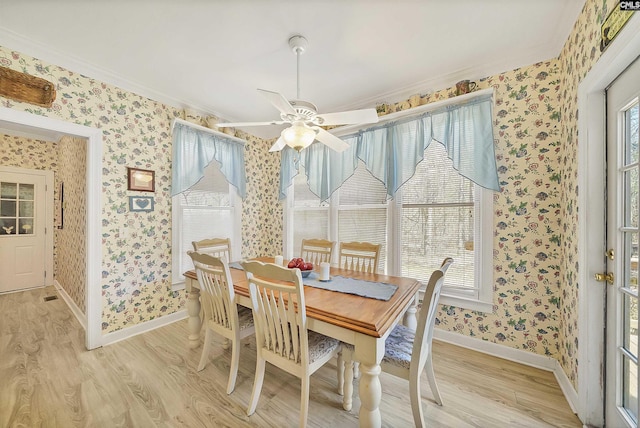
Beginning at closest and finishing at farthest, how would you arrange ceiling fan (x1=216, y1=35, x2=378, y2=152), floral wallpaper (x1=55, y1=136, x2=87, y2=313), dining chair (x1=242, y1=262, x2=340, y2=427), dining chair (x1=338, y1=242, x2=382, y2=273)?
dining chair (x1=242, y1=262, x2=340, y2=427)
ceiling fan (x1=216, y1=35, x2=378, y2=152)
dining chair (x1=338, y1=242, x2=382, y2=273)
floral wallpaper (x1=55, y1=136, x2=87, y2=313)

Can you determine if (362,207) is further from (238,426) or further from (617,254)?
(238,426)

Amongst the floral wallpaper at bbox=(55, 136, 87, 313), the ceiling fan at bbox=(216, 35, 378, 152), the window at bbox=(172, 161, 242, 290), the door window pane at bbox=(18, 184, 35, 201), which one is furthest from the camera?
the door window pane at bbox=(18, 184, 35, 201)

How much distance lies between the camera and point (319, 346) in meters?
1.54

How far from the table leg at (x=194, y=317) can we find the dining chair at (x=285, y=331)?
1.01 metres

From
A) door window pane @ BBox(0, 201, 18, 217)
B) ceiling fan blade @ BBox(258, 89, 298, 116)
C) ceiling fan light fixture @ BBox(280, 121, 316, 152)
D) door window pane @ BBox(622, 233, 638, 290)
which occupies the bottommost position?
door window pane @ BBox(622, 233, 638, 290)

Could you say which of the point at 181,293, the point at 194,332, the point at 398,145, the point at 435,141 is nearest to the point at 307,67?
the point at 398,145

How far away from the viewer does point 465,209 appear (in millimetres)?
2406

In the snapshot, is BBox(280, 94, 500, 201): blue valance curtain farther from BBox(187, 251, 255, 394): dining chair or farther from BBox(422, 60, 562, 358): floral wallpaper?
BBox(187, 251, 255, 394): dining chair

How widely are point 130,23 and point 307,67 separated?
54.8 inches

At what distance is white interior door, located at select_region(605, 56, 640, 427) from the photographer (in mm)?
1246

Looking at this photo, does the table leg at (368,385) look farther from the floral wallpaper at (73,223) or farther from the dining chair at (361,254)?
the floral wallpaper at (73,223)

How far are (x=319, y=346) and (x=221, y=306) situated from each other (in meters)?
0.82

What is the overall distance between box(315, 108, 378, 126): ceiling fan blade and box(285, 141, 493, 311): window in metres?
1.17

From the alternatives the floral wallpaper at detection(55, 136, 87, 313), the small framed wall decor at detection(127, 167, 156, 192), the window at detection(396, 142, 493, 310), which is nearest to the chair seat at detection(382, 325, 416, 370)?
the window at detection(396, 142, 493, 310)
